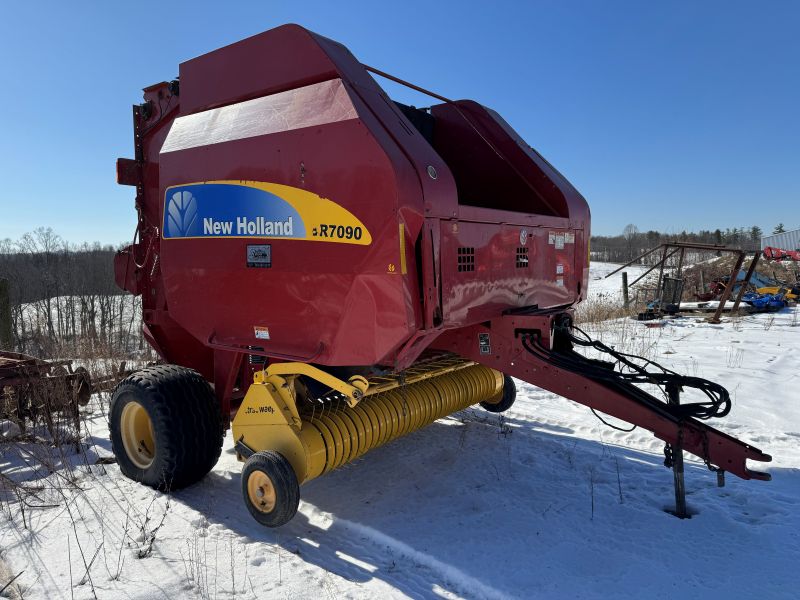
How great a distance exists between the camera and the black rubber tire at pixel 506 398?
17.6 ft

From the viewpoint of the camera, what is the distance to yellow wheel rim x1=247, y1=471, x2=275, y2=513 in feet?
10.1

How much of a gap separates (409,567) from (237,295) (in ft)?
6.29

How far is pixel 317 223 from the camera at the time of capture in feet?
9.78

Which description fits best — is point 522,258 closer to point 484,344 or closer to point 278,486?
point 484,344

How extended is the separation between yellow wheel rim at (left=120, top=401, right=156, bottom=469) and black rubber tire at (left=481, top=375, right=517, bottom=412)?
10.5 feet

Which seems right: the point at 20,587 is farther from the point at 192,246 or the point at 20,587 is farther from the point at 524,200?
the point at 524,200

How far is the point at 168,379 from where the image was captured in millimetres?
3674

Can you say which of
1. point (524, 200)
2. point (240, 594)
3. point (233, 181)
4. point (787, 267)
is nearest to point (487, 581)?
point (240, 594)

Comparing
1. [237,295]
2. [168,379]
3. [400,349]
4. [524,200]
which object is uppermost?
[524,200]

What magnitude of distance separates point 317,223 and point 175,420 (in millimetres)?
1723

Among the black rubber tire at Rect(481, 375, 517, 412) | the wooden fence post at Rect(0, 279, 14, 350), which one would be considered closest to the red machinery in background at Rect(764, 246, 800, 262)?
the black rubber tire at Rect(481, 375, 517, 412)

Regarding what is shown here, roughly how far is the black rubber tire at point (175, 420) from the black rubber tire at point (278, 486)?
0.67m

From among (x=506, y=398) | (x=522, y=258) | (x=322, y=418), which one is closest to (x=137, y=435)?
(x=322, y=418)

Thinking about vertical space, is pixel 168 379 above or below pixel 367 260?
below
